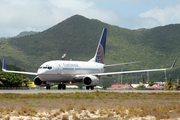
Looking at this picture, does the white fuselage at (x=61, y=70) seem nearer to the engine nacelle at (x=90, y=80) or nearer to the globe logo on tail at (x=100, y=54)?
the engine nacelle at (x=90, y=80)

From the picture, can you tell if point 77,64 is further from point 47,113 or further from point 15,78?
point 47,113

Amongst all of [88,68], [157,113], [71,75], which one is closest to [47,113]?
[157,113]

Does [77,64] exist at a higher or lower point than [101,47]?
lower

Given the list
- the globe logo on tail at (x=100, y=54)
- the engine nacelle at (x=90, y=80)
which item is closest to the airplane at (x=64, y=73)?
the engine nacelle at (x=90, y=80)

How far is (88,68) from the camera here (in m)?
53.1

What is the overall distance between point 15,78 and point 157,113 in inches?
2167

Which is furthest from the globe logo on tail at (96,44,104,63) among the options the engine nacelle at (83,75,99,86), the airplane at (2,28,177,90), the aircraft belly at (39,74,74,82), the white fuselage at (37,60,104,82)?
the aircraft belly at (39,74,74,82)

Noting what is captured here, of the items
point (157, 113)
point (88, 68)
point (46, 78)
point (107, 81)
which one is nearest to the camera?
point (157, 113)

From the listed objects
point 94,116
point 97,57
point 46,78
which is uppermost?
point 97,57

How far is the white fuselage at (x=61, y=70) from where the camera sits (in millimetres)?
42219

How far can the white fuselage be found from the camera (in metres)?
42.2

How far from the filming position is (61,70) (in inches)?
1748

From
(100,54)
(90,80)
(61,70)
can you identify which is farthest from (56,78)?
(100,54)

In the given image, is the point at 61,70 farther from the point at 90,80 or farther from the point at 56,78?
the point at 90,80
